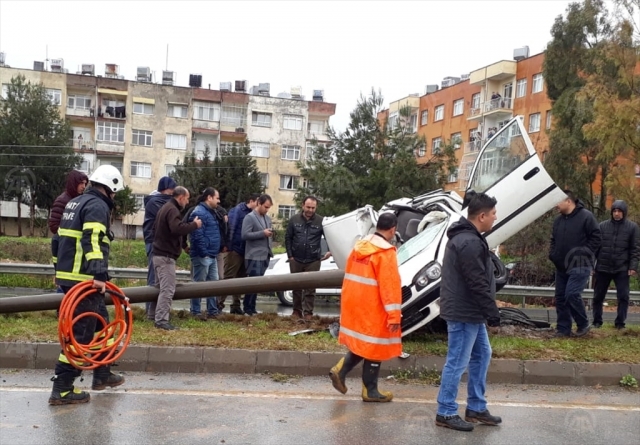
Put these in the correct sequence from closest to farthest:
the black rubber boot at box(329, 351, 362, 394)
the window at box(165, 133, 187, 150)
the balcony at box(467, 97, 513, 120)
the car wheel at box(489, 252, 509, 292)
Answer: the black rubber boot at box(329, 351, 362, 394)
the car wheel at box(489, 252, 509, 292)
the balcony at box(467, 97, 513, 120)
the window at box(165, 133, 187, 150)

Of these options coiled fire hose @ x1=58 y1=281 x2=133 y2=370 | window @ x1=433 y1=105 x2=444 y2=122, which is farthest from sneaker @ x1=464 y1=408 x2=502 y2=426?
window @ x1=433 y1=105 x2=444 y2=122

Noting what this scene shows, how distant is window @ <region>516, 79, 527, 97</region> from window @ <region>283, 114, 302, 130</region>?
20.0 m

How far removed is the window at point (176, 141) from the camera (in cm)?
5734

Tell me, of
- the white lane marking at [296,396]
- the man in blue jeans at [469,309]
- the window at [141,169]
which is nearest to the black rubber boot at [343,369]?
the white lane marking at [296,396]

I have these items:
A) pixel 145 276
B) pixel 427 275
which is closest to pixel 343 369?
pixel 427 275

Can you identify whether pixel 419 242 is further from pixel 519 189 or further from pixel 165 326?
pixel 165 326

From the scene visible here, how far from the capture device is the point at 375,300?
5805 millimetres

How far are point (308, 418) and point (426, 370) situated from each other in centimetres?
202

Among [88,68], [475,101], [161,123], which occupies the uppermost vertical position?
[88,68]

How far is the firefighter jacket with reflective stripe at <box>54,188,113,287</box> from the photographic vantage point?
5.72 metres

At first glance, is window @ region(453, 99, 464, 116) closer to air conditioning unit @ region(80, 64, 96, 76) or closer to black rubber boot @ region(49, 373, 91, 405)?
air conditioning unit @ region(80, 64, 96, 76)

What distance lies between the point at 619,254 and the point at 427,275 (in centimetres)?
362

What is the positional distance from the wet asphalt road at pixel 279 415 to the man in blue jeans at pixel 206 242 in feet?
8.35

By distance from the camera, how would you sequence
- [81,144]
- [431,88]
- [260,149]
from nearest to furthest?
Answer: [81,144]
[260,149]
[431,88]
